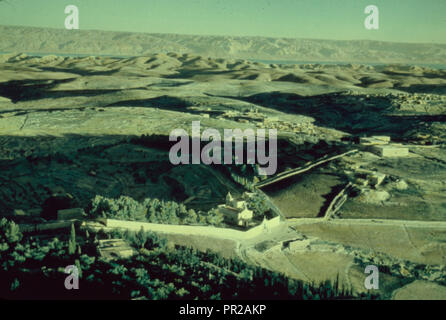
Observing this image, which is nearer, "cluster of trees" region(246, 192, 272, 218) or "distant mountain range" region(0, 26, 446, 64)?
"cluster of trees" region(246, 192, 272, 218)

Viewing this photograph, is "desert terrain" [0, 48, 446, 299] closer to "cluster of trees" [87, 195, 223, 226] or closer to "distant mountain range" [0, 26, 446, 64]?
"cluster of trees" [87, 195, 223, 226]

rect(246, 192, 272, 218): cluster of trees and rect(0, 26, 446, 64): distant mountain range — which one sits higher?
rect(0, 26, 446, 64): distant mountain range

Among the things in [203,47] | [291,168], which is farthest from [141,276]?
[203,47]
